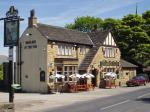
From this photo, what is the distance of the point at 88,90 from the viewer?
4519 centimetres

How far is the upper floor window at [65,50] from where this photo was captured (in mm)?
45031

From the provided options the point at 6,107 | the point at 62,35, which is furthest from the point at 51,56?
the point at 6,107

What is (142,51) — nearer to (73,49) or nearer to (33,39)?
(73,49)

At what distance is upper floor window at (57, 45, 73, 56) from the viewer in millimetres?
45031

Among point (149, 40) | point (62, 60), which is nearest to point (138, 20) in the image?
point (149, 40)

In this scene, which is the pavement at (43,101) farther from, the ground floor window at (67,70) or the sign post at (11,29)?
the ground floor window at (67,70)

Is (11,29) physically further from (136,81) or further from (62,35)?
(136,81)

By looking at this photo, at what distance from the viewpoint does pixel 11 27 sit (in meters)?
18.3

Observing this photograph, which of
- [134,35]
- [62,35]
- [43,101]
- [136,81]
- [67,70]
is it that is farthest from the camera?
[134,35]

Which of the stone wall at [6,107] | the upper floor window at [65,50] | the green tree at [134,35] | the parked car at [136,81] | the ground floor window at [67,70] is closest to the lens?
the stone wall at [6,107]

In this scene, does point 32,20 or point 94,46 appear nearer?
point 32,20

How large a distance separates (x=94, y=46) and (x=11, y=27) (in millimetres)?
34194

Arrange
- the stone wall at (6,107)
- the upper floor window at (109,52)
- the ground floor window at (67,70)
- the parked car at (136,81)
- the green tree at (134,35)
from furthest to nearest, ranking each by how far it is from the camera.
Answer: the green tree at (134,35) → the parked car at (136,81) → the upper floor window at (109,52) → the ground floor window at (67,70) → the stone wall at (6,107)

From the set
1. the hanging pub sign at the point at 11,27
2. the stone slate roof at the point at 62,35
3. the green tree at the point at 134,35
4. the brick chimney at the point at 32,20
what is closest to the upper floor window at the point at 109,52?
the stone slate roof at the point at 62,35
